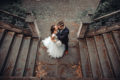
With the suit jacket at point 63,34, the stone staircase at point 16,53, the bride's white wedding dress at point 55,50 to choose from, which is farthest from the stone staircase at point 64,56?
the suit jacket at point 63,34

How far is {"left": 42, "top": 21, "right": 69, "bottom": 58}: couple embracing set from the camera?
15.2 ft

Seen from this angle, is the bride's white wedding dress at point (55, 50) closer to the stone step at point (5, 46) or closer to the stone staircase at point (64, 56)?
the stone staircase at point (64, 56)

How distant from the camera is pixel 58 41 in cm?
509

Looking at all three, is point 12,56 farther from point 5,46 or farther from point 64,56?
point 64,56

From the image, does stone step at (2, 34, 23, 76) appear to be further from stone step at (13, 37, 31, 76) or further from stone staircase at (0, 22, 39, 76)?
stone step at (13, 37, 31, 76)

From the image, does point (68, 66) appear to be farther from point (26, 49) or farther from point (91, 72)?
point (26, 49)

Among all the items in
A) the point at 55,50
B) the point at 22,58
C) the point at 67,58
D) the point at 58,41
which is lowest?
the point at 22,58

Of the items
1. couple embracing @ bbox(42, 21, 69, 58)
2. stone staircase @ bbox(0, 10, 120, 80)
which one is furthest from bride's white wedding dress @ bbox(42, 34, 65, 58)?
stone staircase @ bbox(0, 10, 120, 80)

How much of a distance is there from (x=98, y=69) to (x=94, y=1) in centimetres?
590

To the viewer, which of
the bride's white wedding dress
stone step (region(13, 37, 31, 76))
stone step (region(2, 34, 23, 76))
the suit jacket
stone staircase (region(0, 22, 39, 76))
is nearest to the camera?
the suit jacket

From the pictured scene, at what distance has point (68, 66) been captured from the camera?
5.72 metres

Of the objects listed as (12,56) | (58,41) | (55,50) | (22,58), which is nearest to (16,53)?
(12,56)

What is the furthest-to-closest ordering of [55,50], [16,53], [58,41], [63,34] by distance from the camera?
[55,50] → [16,53] → [58,41] → [63,34]

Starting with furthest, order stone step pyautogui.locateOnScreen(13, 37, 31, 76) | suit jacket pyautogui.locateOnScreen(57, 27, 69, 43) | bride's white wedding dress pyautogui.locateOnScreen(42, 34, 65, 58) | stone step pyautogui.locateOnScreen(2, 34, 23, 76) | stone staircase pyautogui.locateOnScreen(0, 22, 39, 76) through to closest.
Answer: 1. bride's white wedding dress pyautogui.locateOnScreen(42, 34, 65, 58)
2. stone step pyautogui.locateOnScreen(13, 37, 31, 76)
3. stone staircase pyautogui.locateOnScreen(0, 22, 39, 76)
4. stone step pyautogui.locateOnScreen(2, 34, 23, 76)
5. suit jacket pyautogui.locateOnScreen(57, 27, 69, 43)
